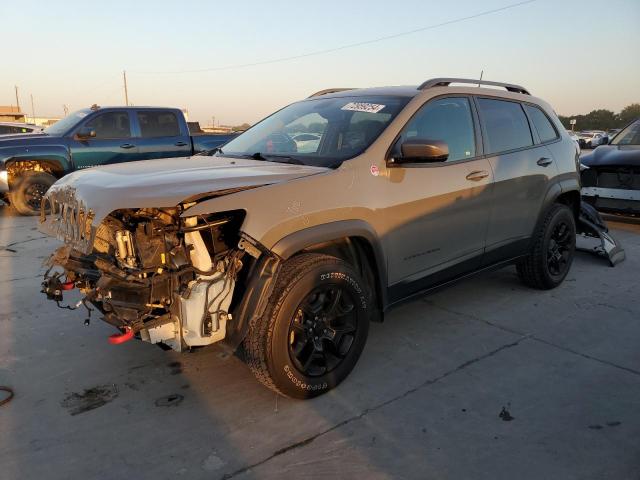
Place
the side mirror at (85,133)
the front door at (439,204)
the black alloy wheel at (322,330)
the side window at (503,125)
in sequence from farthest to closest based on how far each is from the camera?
the side mirror at (85,133) → the side window at (503,125) → the front door at (439,204) → the black alloy wheel at (322,330)

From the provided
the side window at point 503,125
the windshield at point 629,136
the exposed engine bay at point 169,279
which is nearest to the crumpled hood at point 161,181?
the exposed engine bay at point 169,279

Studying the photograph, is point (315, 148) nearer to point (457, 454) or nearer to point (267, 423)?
point (267, 423)

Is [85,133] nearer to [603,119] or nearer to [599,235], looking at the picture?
[599,235]

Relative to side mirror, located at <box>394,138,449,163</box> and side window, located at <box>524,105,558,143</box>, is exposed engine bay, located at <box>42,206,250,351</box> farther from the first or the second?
side window, located at <box>524,105,558,143</box>

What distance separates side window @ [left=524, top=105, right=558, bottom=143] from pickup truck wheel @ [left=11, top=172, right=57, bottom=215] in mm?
8031

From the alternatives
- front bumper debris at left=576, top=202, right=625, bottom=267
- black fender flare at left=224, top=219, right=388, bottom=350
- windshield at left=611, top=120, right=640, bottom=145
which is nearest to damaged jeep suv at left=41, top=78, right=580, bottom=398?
black fender flare at left=224, top=219, right=388, bottom=350

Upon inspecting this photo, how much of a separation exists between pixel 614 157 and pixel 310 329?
6.63 m

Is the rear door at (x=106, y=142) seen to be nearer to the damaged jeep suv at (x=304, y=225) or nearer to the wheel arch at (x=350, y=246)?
the damaged jeep suv at (x=304, y=225)

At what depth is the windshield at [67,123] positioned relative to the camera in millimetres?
9445

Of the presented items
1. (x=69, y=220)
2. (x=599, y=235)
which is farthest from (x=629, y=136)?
(x=69, y=220)

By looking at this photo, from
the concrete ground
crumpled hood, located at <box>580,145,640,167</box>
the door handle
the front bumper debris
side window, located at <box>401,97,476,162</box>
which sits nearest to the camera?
the concrete ground

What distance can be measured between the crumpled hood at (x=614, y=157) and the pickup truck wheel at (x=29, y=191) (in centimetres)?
910

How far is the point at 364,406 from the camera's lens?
10.1 ft

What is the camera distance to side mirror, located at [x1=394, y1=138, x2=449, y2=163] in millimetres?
3307
